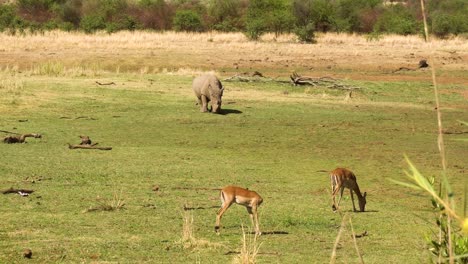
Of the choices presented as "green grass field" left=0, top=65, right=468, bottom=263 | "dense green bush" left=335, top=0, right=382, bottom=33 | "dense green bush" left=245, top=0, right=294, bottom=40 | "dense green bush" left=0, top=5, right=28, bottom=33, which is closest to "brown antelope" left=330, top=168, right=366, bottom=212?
"green grass field" left=0, top=65, right=468, bottom=263

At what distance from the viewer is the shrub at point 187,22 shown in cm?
5291

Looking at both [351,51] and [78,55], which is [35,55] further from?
[351,51]

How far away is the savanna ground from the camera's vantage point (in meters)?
8.70

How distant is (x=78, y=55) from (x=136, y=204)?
999 inches

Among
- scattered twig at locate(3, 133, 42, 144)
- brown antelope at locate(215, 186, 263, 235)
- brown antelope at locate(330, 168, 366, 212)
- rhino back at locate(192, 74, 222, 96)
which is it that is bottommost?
scattered twig at locate(3, 133, 42, 144)

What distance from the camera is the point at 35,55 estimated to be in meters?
34.7

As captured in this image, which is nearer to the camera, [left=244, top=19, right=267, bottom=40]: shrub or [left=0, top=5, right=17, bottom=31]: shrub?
[left=244, top=19, right=267, bottom=40]: shrub

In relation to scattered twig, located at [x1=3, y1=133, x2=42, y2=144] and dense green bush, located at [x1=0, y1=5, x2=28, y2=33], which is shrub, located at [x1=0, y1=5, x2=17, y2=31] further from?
scattered twig, located at [x1=3, y1=133, x2=42, y2=144]

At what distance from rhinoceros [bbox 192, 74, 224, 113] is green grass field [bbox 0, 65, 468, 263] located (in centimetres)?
30

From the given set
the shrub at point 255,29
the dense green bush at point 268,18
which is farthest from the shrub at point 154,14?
the shrub at point 255,29

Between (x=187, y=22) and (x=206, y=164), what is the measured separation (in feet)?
128

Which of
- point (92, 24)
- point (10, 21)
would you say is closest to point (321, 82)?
point (92, 24)

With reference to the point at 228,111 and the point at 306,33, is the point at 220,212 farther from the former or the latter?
the point at 306,33

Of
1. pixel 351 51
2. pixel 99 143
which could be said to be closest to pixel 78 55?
pixel 351 51
